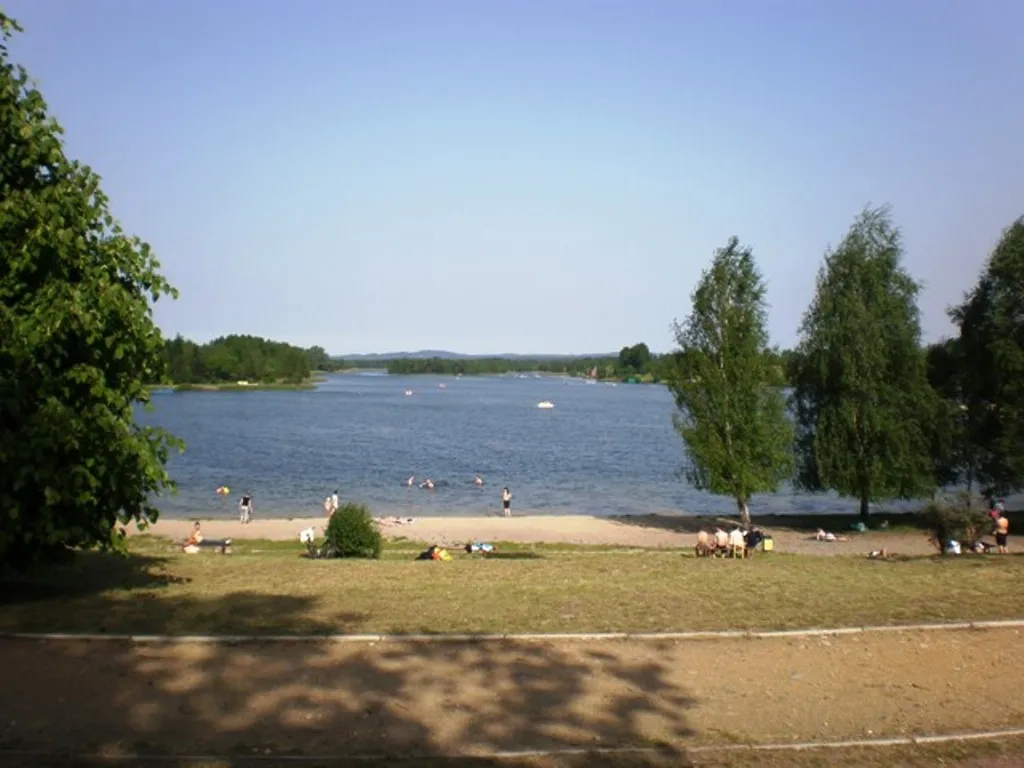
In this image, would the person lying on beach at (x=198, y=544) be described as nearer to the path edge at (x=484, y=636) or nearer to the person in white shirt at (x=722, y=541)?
the person in white shirt at (x=722, y=541)

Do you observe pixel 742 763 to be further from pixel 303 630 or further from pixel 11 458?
pixel 11 458

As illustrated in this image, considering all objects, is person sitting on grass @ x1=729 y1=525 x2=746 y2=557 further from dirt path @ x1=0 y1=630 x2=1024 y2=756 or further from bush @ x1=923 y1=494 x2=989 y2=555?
dirt path @ x1=0 y1=630 x2=1024 y2=756

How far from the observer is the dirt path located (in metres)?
7.06

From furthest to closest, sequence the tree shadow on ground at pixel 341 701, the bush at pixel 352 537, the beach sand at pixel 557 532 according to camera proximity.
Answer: the beach sand at pixel 557 532
the bush at pixel 352 537
the tree shadow on ground at pixel 341 701

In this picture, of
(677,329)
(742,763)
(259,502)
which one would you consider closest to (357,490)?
(259,502)

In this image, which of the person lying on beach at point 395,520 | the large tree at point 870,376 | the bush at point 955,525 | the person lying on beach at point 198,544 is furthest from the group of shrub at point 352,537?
the large tree at point 870,376

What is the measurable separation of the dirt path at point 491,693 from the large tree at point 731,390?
24.1m

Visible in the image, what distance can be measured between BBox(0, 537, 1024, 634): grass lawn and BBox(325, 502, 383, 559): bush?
3.84 m

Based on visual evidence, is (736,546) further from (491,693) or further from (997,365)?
(997,365)

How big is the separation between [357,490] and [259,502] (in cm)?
580

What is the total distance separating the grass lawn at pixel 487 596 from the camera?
32.8 feet

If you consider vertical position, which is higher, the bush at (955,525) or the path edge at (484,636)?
the path edge at (484,636)

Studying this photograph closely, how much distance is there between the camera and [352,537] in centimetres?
1936

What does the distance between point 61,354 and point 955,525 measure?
778 inches
